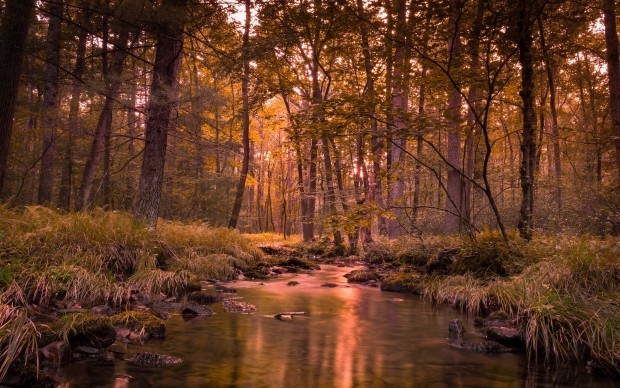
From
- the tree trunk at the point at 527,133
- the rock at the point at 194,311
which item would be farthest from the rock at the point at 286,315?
→ the tree trunk at the point at 527,133

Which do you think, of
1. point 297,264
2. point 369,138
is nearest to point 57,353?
point 369,138

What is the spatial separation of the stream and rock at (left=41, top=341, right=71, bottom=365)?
0.13 m

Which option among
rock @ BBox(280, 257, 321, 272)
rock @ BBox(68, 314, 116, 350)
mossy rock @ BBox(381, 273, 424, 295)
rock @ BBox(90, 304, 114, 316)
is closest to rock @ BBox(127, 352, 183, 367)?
rock @ BBox(68, 314, 116, 350)

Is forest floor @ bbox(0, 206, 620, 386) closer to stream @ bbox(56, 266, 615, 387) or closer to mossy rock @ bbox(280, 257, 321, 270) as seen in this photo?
stream @ bbox(56, 266, 615, 387)

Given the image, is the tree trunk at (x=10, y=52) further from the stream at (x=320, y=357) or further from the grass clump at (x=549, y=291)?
the grass clump at (x=549, y=291)

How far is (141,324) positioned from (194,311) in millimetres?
1436

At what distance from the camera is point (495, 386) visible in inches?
187

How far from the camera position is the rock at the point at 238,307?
8.11m

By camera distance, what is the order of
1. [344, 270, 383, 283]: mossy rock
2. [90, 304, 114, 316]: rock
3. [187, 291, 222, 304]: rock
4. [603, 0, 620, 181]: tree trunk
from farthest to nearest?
[344, 270, 383, 283]: mossy rock < [603, 0, 620, 181]: tree trunk < [187, 291, 222, 304]: rock < [90, 304, 114, 316]: rock

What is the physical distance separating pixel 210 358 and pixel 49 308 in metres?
2.97

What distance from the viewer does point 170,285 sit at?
9406mm

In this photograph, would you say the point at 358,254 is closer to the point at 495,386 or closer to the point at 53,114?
the point at 53,114

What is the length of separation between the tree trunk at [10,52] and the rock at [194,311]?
490 centimetres

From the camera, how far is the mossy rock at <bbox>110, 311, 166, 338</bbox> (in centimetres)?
609
